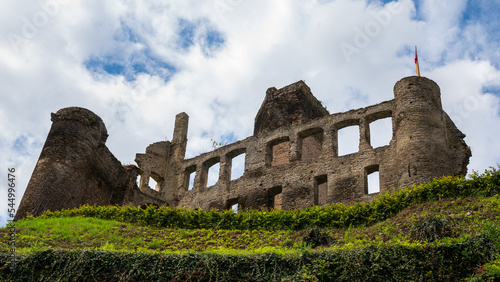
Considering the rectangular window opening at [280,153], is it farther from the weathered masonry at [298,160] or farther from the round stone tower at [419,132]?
the round stone tower at [419,132]

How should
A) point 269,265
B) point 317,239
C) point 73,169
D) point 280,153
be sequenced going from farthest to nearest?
point 280,153 < point 73,169 < point 317,239 < point 269,265

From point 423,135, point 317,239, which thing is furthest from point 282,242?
point 423,135

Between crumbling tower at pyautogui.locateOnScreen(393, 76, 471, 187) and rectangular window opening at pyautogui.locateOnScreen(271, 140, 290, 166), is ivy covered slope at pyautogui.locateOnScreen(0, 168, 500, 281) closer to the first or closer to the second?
crumbling tower at pyautogui.locateOnScreen(393, 76, 471, 187)

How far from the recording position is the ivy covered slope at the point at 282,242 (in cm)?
1101

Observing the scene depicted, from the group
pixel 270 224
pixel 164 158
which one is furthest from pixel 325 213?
pixel 164 158

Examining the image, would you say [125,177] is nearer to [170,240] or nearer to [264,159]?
[264,159]

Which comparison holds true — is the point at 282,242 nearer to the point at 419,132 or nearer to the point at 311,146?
the point at 419,132

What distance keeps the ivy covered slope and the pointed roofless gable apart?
1120 centimetres

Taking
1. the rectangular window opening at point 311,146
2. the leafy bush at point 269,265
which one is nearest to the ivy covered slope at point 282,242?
the leafy bush at point 269,265

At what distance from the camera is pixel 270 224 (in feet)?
61.1

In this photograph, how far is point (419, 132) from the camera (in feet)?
73.7

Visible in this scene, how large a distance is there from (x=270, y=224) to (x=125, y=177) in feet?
38.9

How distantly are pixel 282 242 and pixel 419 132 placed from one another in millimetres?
9022

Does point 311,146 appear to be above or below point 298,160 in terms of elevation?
above
